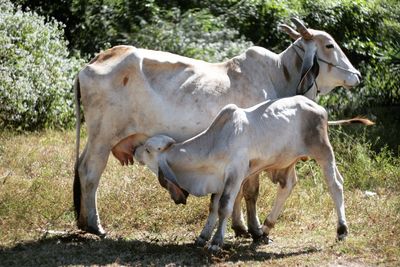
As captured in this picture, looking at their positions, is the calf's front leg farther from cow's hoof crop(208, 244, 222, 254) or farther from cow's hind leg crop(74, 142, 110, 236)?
cow's hind leg crop(74, 142, 110, 236)

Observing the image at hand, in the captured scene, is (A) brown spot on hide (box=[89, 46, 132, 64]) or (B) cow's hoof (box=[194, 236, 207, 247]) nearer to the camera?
(B) cow's hoof (box=[194, 236, 207, 247])

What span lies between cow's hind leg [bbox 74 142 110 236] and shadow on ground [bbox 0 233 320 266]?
14cm

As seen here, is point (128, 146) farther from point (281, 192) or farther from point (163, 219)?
point (281, 192)

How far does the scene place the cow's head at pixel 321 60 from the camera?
7546 millimetres

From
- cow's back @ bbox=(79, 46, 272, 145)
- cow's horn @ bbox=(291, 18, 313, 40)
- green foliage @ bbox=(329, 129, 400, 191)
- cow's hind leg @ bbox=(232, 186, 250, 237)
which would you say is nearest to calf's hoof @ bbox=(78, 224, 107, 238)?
cow's back @ bbox=(79, 46, 272, 145)

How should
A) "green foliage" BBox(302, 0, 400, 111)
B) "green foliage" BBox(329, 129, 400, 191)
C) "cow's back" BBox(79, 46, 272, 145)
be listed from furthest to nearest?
"green foliage" BBox(302, 0, 400, 111)
"green foliage" BBox(329, 129, 400, 191)
"cow's back" BBox(79, 46, 272, 145)

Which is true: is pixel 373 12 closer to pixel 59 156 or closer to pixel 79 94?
pixel 59 156

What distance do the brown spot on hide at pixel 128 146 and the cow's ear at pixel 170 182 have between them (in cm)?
55

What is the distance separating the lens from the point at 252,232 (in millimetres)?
7234

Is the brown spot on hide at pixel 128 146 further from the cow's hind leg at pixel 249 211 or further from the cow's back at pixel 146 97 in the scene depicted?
the cow's hind leg at pixel 249 211

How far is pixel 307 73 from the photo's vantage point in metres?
7.48

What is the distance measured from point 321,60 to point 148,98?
1597mm

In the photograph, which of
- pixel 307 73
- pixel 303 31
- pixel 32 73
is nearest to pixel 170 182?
pixel 307 73

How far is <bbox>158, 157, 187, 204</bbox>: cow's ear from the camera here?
652 cm
